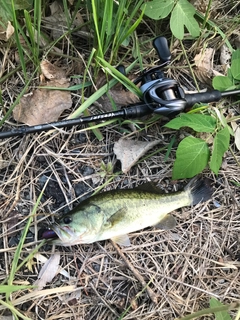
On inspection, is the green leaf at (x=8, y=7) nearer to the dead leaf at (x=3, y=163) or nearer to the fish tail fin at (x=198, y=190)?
the dead leaf at (x=3, y=163)

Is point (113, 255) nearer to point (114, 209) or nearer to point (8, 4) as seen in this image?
point (114, 209)

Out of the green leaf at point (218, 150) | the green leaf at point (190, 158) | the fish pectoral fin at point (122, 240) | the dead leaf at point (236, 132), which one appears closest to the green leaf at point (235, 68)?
the dead leaf at point (236, 132)

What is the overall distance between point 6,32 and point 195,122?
1.49 metres

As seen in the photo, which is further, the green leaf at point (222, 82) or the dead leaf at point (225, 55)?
the dead leaf at point (225, 55)

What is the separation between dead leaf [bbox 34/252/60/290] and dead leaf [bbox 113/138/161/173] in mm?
813

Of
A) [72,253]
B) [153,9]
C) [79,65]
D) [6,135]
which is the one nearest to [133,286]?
[72,253]

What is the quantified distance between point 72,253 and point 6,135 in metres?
0.96

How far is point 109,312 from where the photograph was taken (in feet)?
8.89

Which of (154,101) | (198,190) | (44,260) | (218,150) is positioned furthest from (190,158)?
(44,260)

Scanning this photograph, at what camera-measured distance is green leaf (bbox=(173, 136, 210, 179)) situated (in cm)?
266

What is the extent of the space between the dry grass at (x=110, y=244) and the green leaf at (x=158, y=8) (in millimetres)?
735

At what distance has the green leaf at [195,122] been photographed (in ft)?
8.66

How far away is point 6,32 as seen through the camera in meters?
2.70

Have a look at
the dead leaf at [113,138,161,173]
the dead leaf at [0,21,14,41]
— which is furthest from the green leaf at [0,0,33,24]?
the dead leaf at [113,138,161,173]
